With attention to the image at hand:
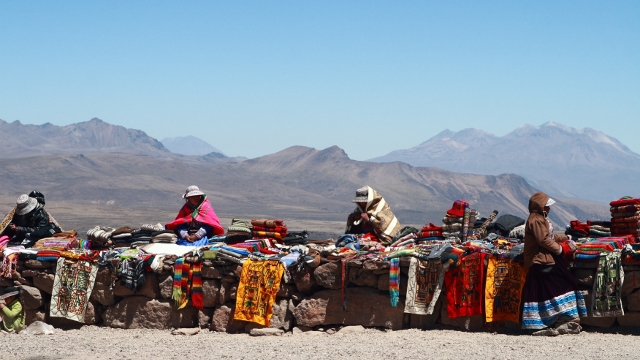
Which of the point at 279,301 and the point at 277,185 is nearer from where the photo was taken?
the point at 279,301

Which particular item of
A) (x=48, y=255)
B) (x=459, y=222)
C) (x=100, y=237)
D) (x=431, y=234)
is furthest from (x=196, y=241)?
(x=459, y=222)

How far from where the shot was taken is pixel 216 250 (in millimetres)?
9844

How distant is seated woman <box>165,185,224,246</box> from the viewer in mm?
11281

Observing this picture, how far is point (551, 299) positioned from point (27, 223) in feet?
23.4

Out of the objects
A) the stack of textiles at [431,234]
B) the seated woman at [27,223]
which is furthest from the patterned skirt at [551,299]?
the seated woman at [27,223]

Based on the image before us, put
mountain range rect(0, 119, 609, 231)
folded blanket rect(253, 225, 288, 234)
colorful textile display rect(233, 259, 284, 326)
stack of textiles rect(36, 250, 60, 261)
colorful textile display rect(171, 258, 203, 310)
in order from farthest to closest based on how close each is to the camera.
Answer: mountain range rect(0, 119, 609, 231) < folded blanket rect(253, 225, 288, 234) < stack of textiles rect(36, 250, 60, 261) < colorful textile display rect(171, 258, 203, 310) < colorful textile display rect(233, 259, 284, 326)

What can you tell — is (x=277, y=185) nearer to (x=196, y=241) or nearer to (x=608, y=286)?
(x=196, y=241)

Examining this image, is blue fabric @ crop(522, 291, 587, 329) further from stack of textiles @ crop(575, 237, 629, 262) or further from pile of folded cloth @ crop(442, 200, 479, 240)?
pile of folded cloth @ crop(442, 200, 479, 240)

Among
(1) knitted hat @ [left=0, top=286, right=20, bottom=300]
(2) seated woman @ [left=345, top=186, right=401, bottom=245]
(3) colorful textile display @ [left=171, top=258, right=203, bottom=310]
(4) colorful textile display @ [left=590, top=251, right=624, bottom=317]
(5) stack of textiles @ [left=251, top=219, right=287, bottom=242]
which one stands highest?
(2) seated woman @ [left=345, top=186, right=401, bottom=245]

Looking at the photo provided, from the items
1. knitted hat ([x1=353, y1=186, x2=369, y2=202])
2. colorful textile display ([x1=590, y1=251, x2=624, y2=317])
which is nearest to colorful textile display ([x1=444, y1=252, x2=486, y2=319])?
colorful textile display ([x1=590, y1=251, x2=624, y2=317])

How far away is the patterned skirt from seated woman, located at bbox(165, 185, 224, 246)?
14.7 ft

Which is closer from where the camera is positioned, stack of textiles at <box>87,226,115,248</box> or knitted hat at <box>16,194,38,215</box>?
stack of textiles at <box>87,226,115,248</box>

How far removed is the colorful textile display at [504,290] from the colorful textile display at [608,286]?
0.71 metres

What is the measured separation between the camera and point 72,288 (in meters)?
10.4
